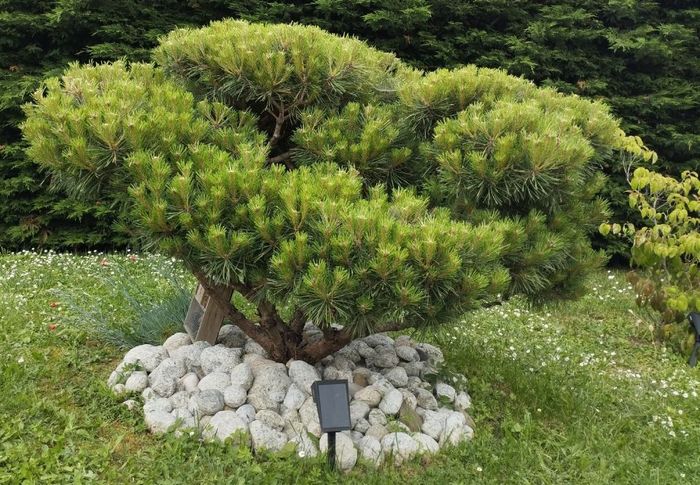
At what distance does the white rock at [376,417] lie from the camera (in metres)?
3.01

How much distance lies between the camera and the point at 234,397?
300 cm

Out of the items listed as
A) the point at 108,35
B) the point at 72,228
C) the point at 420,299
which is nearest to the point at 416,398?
the point at 420,299

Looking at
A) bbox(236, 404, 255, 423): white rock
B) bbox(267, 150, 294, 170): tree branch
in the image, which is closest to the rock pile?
bbox(236, 404, 255, 423): white rock

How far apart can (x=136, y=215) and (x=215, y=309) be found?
0.97 meters

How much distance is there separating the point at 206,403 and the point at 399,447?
897 millimetres

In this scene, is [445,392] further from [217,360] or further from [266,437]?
[217,360]

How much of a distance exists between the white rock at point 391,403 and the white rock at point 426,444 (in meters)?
0.15

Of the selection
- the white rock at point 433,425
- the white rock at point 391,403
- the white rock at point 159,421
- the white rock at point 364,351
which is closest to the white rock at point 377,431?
the white rock at point 391,403

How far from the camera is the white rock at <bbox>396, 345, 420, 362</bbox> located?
3709 mm

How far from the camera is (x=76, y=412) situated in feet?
9.89

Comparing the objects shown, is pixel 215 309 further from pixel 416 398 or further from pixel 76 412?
pixel 416 398

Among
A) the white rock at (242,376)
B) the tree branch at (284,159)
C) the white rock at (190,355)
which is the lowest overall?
the white rock at (190,355)

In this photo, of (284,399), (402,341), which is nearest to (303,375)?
(284,399)

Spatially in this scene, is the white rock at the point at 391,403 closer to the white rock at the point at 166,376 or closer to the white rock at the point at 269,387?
the white rock at the point at 269,387
